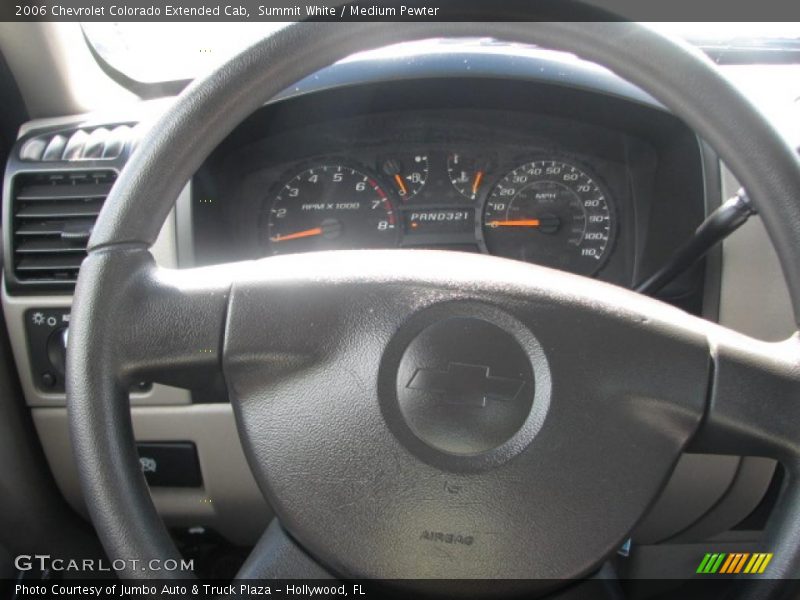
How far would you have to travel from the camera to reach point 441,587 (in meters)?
0.84

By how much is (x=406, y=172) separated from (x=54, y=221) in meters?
0.63

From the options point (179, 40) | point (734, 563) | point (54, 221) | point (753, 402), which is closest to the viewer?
point (753, 402)

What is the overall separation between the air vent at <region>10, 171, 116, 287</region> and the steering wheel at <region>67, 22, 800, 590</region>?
577mm

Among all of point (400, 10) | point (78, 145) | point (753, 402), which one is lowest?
point (753, 402)

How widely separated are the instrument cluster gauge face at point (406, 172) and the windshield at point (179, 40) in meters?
0.37

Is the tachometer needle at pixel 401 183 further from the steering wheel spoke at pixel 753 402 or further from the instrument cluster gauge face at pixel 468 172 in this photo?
the steering wheel spoke at pixel 753 402

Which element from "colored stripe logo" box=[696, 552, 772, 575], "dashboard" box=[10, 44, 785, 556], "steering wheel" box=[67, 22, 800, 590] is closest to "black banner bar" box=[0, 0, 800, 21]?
"steering wheel" box=[67, 22, 800, 590]

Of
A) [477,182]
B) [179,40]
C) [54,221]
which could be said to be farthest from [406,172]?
[54,221]

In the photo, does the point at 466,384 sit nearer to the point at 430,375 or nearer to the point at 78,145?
the point at 430,375

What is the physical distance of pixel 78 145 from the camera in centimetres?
149

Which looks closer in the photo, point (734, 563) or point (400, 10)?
→ point (400, 10)

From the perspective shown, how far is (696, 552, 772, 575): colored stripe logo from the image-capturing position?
2.84ft

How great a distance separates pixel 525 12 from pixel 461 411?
16.6 inches

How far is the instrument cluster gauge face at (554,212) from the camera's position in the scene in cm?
160
